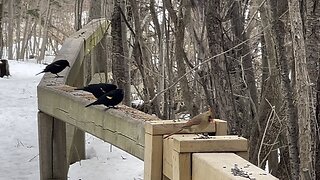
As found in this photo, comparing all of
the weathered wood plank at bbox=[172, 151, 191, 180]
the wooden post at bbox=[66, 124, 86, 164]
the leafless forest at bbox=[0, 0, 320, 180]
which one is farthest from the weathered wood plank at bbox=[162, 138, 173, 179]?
the wooden post at bbox=[66, 124, 86, 164]

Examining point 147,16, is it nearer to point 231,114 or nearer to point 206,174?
point 231,114

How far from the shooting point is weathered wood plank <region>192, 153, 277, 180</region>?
5.88 ft

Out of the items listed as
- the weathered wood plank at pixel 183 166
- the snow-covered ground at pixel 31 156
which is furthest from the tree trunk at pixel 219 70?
the weathered wood plank at pixel 183 166

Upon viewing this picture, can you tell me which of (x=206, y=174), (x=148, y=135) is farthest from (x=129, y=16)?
(x=206, y=174)

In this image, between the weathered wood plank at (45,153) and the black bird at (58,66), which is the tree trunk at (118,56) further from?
the weathered wood plank at (45,153)

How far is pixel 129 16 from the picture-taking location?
24.9 ft

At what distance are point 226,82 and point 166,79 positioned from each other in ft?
6.00

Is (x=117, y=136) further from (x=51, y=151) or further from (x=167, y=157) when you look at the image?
(x=51, y=151)

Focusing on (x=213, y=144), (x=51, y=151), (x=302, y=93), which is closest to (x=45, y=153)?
(x=51, y=151)

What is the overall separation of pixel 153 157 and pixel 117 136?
0.73 m

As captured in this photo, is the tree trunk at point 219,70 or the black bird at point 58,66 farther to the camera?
the black bird at point 58,66

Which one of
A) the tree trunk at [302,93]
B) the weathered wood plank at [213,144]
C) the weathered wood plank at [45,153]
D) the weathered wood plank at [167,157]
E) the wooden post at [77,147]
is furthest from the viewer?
the wooden post at [77,147]

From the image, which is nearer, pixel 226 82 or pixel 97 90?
pixel 97 90

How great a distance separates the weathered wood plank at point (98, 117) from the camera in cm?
286
